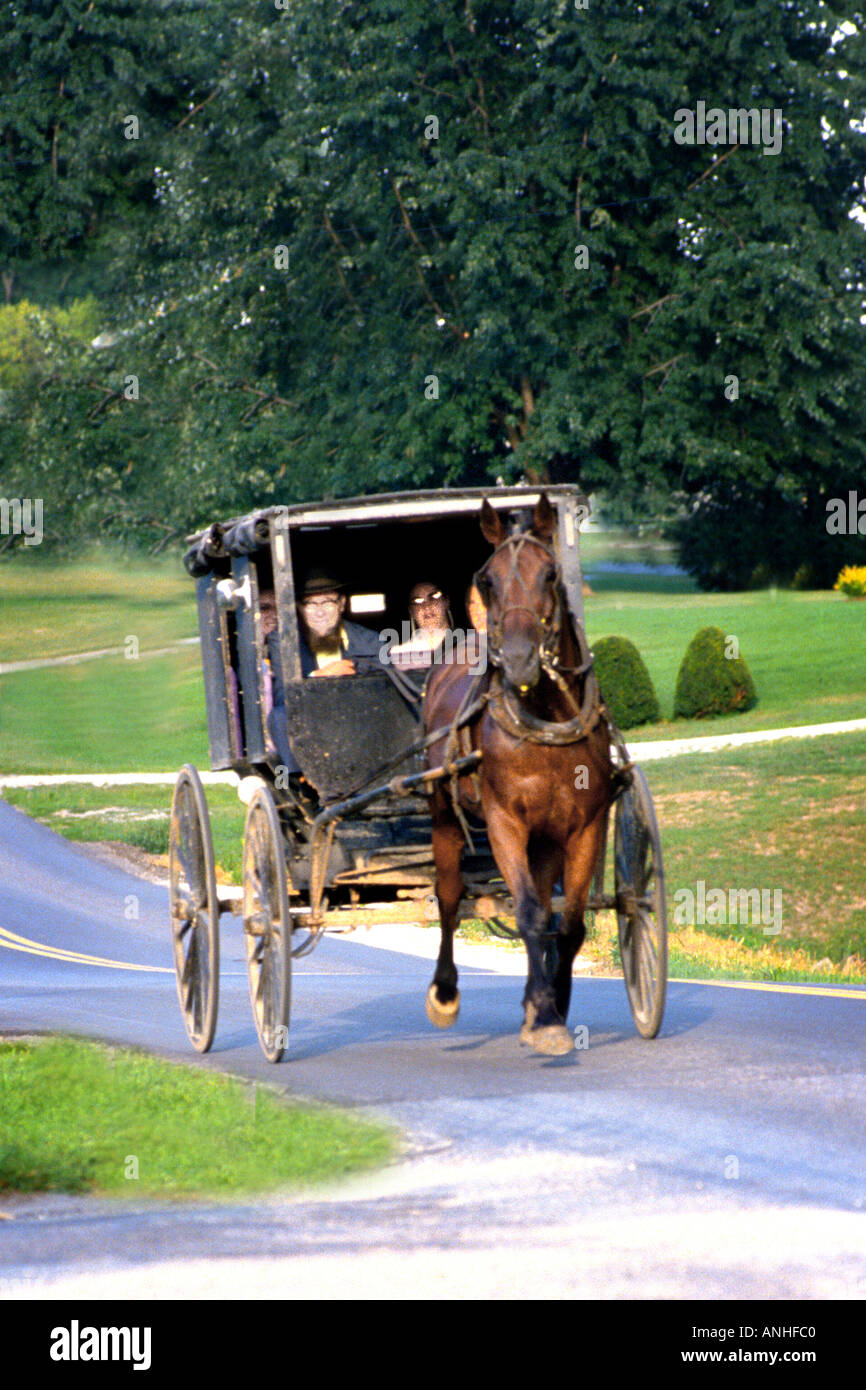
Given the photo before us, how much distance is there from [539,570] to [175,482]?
1322 inches

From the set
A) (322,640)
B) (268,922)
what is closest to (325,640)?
(322,640)

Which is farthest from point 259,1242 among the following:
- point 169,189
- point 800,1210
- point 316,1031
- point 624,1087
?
point 169,189

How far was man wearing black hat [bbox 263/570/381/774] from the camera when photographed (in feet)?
33.4

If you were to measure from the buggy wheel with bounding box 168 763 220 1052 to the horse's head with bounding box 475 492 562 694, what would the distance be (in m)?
1.99

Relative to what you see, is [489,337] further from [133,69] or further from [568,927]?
[568,927]

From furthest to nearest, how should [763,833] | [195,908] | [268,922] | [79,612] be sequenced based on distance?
[79,612] → [763,833] → [195,908] → [268,922]

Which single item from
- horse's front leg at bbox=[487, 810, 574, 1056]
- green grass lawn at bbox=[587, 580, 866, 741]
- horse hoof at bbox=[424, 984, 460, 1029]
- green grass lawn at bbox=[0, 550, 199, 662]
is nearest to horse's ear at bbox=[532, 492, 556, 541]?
horse's front leg at bbox=[487, 810, 574, 1056]

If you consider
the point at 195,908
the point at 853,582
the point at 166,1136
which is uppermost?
the point at 195,908

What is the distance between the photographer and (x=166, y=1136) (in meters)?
7.58

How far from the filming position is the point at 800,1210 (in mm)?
6047

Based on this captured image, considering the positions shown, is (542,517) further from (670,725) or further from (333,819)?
(670,725)

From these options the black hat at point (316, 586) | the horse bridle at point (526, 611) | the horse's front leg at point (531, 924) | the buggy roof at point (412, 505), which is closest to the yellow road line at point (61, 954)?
the black hat at point (316, 586)

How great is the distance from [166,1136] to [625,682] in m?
26.4

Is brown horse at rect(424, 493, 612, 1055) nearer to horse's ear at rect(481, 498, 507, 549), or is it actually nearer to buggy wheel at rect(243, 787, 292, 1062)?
horse's ear at rect(481, 498, 507, 549)
